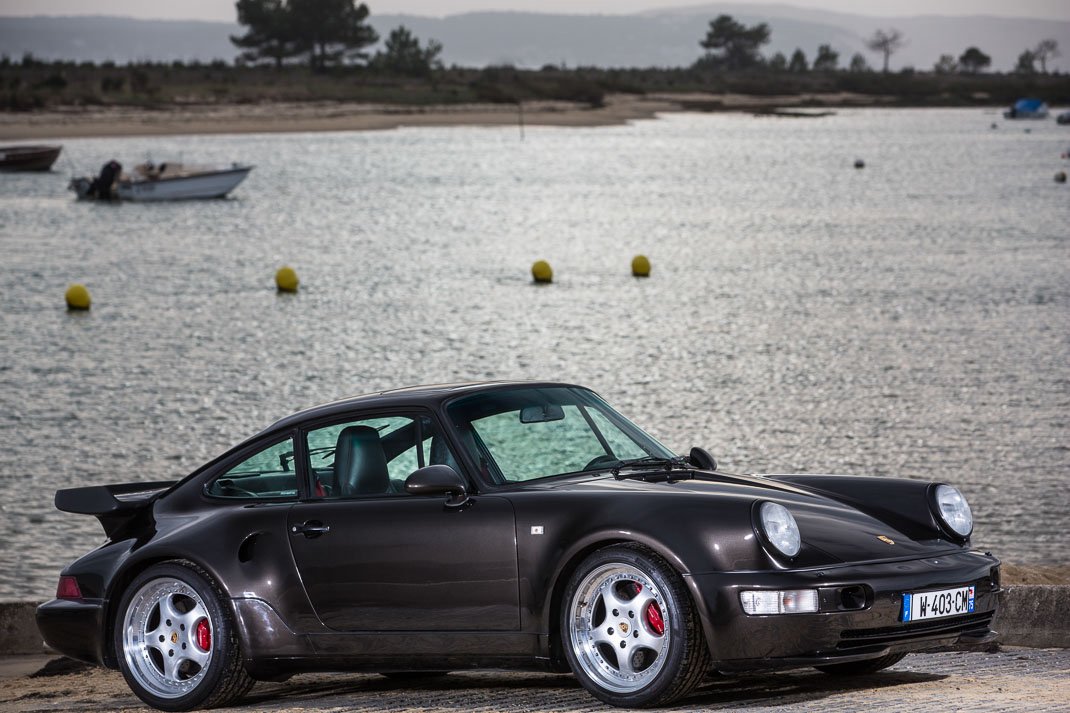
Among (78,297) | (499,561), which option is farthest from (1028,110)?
(499,561)

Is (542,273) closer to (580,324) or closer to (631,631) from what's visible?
(580,324)

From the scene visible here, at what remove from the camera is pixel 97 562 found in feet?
24.5

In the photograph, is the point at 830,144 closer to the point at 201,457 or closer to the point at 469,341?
the point at 469,341

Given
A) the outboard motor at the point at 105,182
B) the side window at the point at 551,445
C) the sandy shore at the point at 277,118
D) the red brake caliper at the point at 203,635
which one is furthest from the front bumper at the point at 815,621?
the sandy shore at the point at 277,118

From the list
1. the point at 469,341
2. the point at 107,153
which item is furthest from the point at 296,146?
the point at 469,341

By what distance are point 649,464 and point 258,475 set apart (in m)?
1.84

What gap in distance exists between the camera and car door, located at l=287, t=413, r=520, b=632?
6.51 m

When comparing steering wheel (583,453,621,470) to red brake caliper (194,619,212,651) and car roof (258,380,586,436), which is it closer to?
car roof (258,380,586,436)

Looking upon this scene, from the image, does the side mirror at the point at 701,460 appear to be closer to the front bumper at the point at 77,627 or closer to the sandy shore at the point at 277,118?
the front bumper at the point at 77,627

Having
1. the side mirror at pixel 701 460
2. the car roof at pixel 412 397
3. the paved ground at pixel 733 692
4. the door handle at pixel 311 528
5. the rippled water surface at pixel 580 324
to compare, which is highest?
the car roof at pixel 412 397

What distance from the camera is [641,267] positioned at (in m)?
40.4

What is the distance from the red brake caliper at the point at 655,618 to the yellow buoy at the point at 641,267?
34.4 metres

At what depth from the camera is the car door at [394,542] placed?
6512 mm

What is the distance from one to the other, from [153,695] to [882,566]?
329 cm
